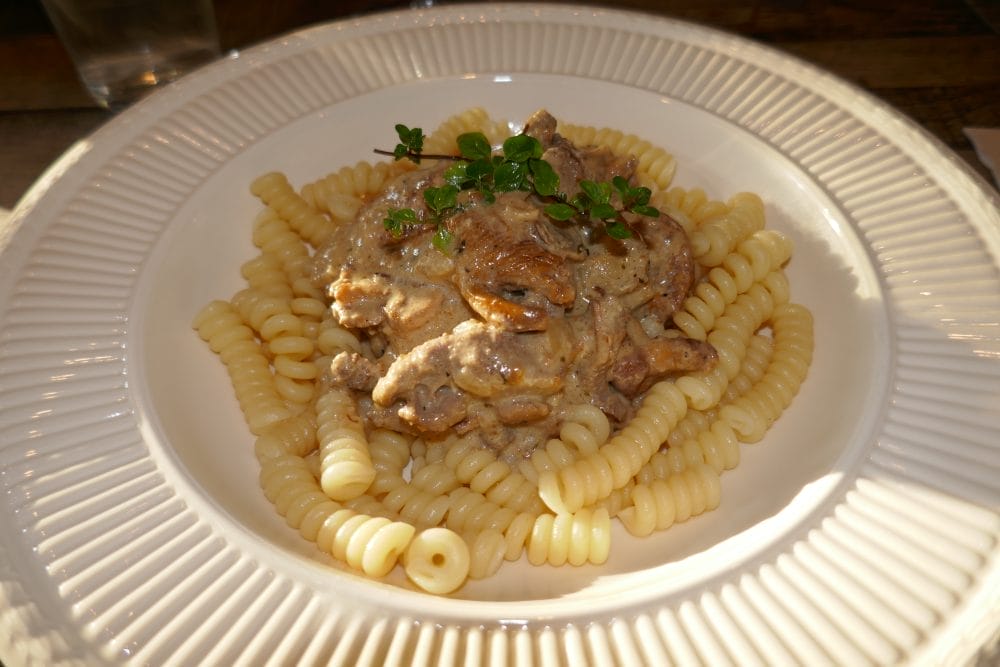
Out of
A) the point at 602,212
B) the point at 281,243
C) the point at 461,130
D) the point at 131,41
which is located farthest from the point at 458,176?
the point at 131,41

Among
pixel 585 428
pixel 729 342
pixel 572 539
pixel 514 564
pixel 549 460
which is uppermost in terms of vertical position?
pixel 729 342

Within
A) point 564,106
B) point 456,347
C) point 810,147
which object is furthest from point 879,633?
point 564,106

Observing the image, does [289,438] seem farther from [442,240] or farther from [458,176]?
[458,176]

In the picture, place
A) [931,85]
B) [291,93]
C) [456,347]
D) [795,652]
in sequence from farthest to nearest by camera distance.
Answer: [931,85], [291,93], [456,347], [795,652]

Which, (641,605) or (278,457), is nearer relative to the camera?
(641,605)

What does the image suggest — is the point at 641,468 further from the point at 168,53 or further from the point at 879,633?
the point at 168,53

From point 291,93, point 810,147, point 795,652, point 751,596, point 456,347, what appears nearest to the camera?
point 795,652

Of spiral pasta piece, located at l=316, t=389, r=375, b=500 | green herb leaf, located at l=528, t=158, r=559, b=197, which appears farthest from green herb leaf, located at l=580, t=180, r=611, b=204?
spiral pasta piece, located at l=316, t=389, r=375, b=500
